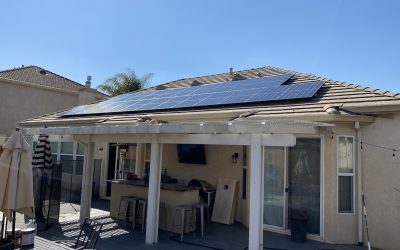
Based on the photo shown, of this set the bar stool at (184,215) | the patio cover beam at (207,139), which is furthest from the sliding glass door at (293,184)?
the patio cover beam at (207,139)

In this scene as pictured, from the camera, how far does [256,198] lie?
634 cm

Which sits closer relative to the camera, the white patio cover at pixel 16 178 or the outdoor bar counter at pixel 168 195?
the white patio cover at pixel 16 178

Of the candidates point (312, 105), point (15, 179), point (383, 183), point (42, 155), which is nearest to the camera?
point (15, 179)

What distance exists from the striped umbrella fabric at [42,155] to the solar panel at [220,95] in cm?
371

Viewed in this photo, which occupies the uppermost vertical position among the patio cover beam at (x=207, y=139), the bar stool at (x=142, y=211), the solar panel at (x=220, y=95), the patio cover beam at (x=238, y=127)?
the solar panel at (x=220, y=95)

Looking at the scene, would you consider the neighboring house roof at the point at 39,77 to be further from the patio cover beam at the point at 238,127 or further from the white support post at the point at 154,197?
the patio cover beam at the point at 238,127

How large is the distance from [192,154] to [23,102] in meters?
18.3

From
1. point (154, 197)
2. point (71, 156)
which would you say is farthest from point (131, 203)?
point (71, 156)

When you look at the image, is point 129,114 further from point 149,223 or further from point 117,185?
point 149,223

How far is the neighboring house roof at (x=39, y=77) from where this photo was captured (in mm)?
24969

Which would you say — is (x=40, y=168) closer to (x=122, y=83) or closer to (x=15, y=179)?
(x=15, y=179)

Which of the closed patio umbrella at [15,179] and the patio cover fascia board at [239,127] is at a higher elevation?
the patio cover fascia board at [239,127]

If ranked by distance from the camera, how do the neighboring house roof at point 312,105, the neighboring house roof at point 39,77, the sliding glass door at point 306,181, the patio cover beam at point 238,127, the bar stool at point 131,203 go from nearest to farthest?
the patio cover beam at point 238,127 < the neighboring house roof at point 312,105 < the sliding glass door at point 306,181 < the bar stool at point 131,203 < the neighboring house roof at point 39,77

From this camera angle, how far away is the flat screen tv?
1209cm
